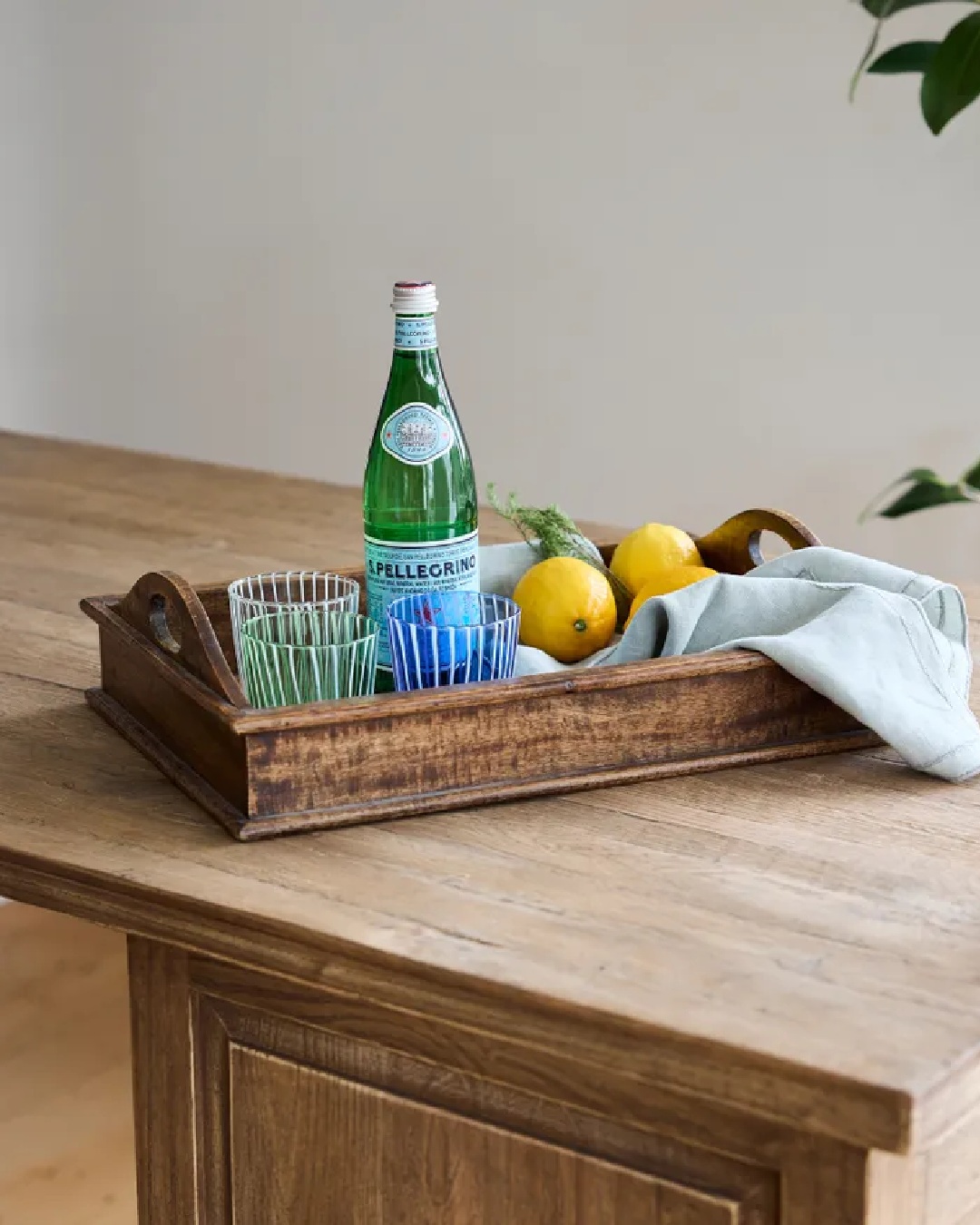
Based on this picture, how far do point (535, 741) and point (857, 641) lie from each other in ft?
0.78

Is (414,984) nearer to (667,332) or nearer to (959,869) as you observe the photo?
(959,869)

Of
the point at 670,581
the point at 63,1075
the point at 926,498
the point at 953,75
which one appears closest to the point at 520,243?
the point at 63,1075

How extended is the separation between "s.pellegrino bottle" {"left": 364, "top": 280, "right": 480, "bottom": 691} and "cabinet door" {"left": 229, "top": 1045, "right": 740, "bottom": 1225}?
0.98 ft

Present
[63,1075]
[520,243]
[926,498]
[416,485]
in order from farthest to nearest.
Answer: [520,243]
[63,1075]
[926,498]
[416,485]

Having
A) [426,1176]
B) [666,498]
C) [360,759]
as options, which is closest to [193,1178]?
[426,1176]

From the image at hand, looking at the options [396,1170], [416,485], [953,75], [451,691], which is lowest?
[396,1170]

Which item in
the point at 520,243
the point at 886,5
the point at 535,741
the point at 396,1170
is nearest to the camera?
the point at 396,1170

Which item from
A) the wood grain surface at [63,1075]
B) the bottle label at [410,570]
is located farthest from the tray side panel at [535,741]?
the wood grain surface at [63,1075]

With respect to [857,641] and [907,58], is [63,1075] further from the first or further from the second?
[907,58]

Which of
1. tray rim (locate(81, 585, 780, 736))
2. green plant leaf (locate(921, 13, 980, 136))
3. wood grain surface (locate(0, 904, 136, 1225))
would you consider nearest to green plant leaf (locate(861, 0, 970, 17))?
green plant leaf (locate(921, 13, 980, 136))

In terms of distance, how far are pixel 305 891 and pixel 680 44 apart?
261 centimetres

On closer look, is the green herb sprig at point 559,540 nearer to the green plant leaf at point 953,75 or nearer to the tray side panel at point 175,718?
the tray side panel at point 175,718

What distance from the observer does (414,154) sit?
11.7 feet

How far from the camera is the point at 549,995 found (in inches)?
30.4
